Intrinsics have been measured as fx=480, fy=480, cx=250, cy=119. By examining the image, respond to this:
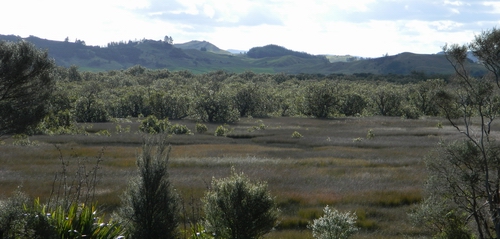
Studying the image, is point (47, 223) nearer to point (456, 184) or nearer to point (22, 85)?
point (22, 85)

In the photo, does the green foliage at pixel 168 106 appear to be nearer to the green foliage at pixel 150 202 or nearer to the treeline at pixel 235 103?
the treeline at pixel 235 103

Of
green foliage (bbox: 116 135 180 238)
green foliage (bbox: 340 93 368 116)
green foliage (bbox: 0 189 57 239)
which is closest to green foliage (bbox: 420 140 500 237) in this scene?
green foliage (bbox: 116 135 180 238)

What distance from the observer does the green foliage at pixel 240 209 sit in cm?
1097

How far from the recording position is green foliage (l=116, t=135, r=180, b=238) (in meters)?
11.1

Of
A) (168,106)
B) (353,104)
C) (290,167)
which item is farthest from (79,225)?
(353,104)

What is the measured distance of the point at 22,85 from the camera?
17.1 meters

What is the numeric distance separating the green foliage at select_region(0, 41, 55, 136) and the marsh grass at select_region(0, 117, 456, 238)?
2.47 meters

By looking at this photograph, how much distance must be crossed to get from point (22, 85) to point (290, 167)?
15.6 m

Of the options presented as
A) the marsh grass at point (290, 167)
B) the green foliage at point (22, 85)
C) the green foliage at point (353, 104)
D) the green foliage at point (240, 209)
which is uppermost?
the green foliage at point (22, 85)

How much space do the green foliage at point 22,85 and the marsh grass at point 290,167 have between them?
→ 247cm

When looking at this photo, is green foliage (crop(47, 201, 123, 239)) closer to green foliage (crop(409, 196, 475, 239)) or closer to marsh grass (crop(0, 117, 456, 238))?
marsh grass (crop(0, 117, 456, 238))

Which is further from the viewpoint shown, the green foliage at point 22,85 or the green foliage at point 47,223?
the green foliage at point 22,85

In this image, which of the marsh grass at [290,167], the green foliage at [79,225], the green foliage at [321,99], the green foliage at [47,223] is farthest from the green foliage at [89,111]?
the green foliage at [79,225]

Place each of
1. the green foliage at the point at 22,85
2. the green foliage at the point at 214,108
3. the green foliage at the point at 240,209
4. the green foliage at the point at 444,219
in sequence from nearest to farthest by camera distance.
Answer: the green foliage at the point at 240,209, the green foliage at the point at 444,219, the green foliage at the point at 22,85, the green foliage at the point at 214,108
